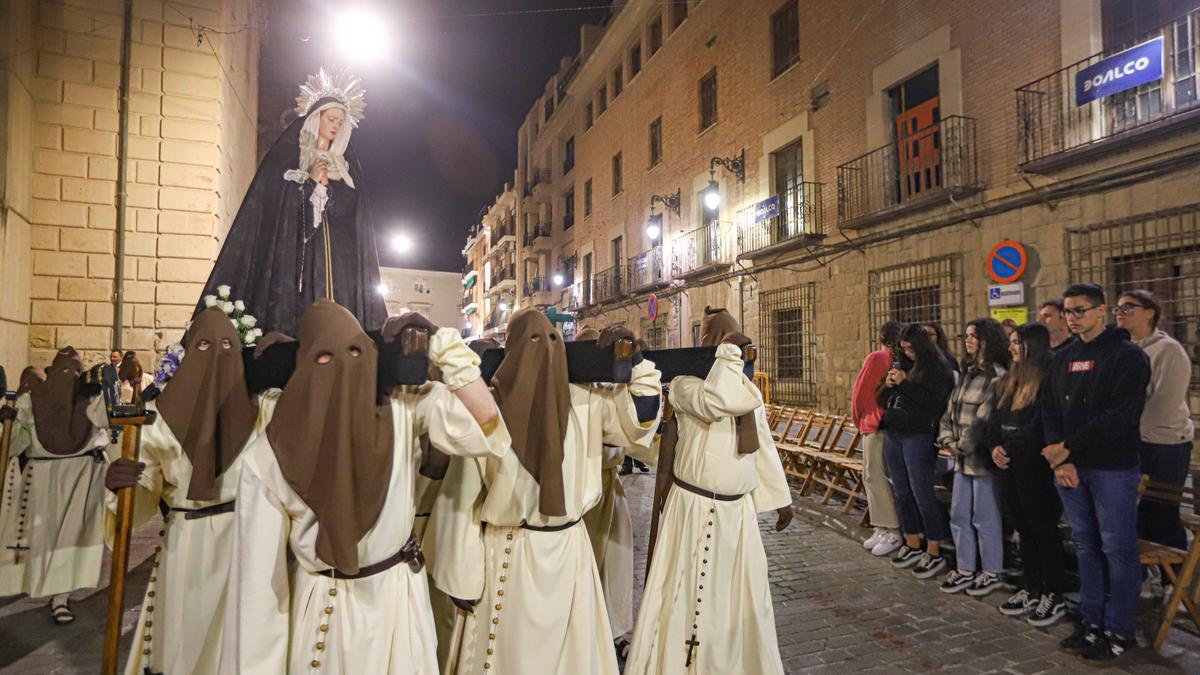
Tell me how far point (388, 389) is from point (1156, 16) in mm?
10004

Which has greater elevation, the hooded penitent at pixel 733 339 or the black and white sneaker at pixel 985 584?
the hooded penitent at pixel 733 339

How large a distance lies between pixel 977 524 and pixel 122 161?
31.3 feet

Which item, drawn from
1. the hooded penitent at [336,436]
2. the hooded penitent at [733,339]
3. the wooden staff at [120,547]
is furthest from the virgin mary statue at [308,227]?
the hooded penitent at [733,339]

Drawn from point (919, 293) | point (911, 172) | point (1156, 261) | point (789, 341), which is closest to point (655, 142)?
point (789, 341)

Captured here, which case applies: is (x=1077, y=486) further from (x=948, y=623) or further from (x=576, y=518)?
(x=576, y=518)

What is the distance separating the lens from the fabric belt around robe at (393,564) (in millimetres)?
2025

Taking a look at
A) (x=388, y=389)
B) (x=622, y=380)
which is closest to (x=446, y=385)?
(x=388, y=389)

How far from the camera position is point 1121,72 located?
23.7 feet

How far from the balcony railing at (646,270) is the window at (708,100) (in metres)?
4.02

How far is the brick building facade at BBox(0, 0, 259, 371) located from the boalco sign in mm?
10679

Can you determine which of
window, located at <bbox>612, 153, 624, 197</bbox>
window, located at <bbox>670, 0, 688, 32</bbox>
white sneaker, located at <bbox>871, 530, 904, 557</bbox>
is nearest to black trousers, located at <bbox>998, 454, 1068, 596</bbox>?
white sneaker, located at <bbox>871, 530, 904, 557</bbox>

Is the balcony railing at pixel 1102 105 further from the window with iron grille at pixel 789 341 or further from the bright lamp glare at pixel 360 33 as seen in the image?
the bright lamp glare at pixel 360 33

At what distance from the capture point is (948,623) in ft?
14.2

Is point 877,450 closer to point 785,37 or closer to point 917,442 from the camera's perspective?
point 917,442
